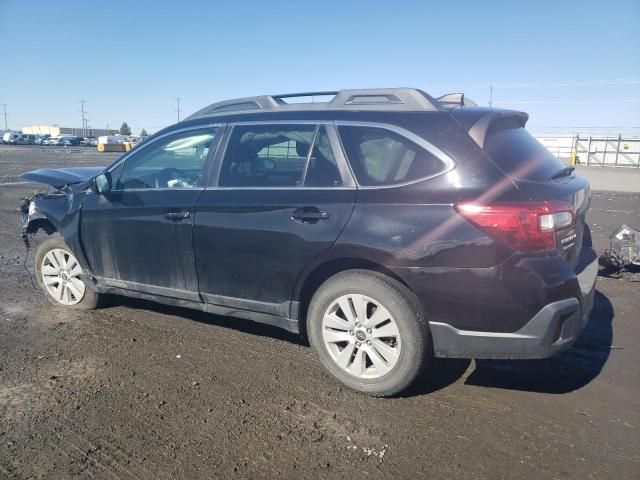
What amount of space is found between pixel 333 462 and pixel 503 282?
1.32m

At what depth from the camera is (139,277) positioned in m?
4.40

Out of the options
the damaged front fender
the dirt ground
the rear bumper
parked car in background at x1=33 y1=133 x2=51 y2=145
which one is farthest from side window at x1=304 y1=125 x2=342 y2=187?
parked car in background at x1=33 y1=133 x2=51 y2=145

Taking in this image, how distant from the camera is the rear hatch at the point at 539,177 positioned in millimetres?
3061

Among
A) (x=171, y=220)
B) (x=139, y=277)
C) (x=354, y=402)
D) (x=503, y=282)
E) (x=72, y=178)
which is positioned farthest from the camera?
(x=72, y=178)

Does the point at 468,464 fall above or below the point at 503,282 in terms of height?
below

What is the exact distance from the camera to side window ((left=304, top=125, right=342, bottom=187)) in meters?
3.52

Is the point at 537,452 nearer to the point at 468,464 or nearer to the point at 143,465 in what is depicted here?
the point at 468,464

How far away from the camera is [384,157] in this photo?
3.38m

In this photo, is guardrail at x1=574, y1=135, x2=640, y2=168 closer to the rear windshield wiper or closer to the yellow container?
the rear windshield wiper

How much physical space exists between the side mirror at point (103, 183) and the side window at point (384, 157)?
2232 mm

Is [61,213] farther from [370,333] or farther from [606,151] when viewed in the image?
[606,151]

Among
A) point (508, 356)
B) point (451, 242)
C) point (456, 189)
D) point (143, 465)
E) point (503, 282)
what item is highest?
point (456, 189)

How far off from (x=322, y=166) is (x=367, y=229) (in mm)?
613

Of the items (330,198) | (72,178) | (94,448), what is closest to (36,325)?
(72,178)
